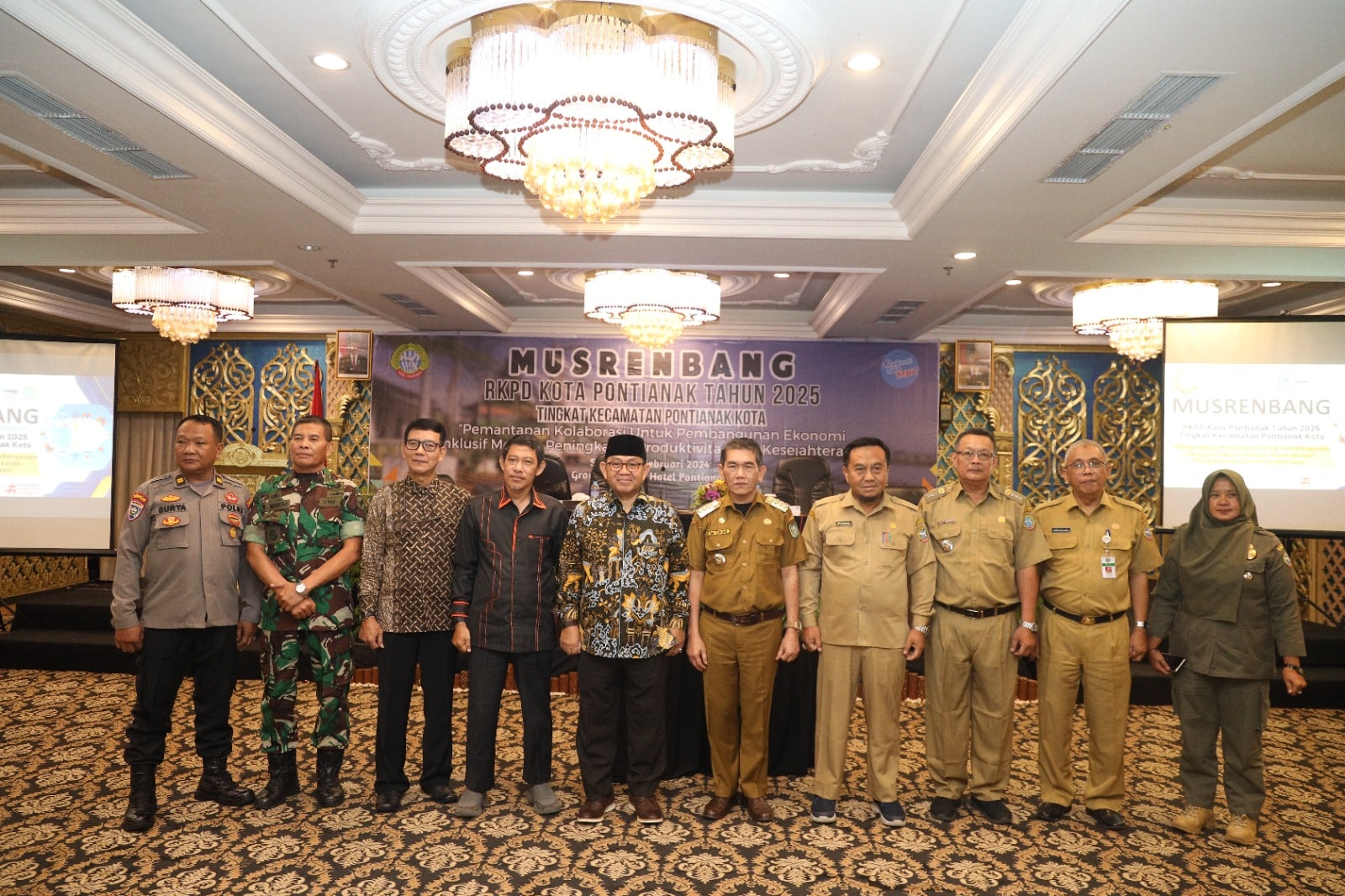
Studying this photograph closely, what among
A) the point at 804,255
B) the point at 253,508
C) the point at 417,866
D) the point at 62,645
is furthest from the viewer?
the point at 62,645

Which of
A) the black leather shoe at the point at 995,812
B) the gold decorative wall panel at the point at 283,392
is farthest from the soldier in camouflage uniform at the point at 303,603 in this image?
the gold decorative wall panel at the point at 283,392

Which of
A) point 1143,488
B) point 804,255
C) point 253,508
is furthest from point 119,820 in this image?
point 1143,488

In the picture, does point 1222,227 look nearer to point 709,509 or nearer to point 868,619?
point 868,619

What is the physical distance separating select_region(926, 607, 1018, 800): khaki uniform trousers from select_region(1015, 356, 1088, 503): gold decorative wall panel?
6217mm

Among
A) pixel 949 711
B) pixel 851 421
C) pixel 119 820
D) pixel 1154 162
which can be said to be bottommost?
pixel 119 820

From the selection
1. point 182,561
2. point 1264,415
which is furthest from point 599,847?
point 1264,415

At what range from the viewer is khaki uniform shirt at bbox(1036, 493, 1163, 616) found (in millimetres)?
3646

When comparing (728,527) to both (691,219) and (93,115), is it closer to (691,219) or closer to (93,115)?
(691,219)

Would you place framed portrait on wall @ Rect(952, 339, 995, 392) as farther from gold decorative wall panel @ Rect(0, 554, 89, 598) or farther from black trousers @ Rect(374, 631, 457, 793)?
gold decorative wall panel @ Rect(0, 554, 89, 598)

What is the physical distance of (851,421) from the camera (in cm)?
907

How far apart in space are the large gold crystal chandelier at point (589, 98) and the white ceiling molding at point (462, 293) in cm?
326

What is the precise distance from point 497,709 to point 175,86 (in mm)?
2938

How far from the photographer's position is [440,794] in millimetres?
3729

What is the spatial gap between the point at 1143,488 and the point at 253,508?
29.6 feet
